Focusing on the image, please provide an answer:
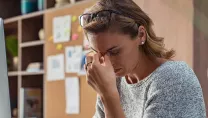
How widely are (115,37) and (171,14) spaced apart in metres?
0.61

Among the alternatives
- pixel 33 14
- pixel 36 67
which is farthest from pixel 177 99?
pixel 33 14

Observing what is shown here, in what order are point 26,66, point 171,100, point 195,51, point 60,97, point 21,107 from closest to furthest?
point 171,100
point 195,51
point 60,97
point 21,107
point 26,66

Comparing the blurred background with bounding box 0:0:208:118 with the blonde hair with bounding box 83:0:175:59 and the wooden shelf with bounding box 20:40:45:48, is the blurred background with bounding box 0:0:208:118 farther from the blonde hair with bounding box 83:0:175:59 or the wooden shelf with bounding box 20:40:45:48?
the blonde hair with bounding box 83:0:175:59

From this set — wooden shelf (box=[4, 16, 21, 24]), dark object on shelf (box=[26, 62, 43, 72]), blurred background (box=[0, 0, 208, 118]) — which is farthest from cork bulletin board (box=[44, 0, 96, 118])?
wooden shelf (box=[4, 16, 21, 24])

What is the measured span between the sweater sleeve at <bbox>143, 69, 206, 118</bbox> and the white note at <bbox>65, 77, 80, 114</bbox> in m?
1.51

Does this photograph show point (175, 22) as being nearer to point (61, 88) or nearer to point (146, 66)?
point (146, 66)

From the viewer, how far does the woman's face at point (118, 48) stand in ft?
3.45

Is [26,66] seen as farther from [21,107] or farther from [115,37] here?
[115,37]

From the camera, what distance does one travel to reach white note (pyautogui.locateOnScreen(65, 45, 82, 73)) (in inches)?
100

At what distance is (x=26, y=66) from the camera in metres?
3.15

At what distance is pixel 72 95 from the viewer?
2.58m

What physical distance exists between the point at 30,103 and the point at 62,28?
2.30 ft

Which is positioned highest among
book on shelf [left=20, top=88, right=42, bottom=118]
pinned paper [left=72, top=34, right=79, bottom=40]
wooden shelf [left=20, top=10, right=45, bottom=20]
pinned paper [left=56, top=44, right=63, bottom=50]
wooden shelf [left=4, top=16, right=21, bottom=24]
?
wooden shelf [left=20, top=10, right=45, bottom=20]

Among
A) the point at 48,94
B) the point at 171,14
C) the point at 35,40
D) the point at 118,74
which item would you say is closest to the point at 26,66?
the point at 35,40
